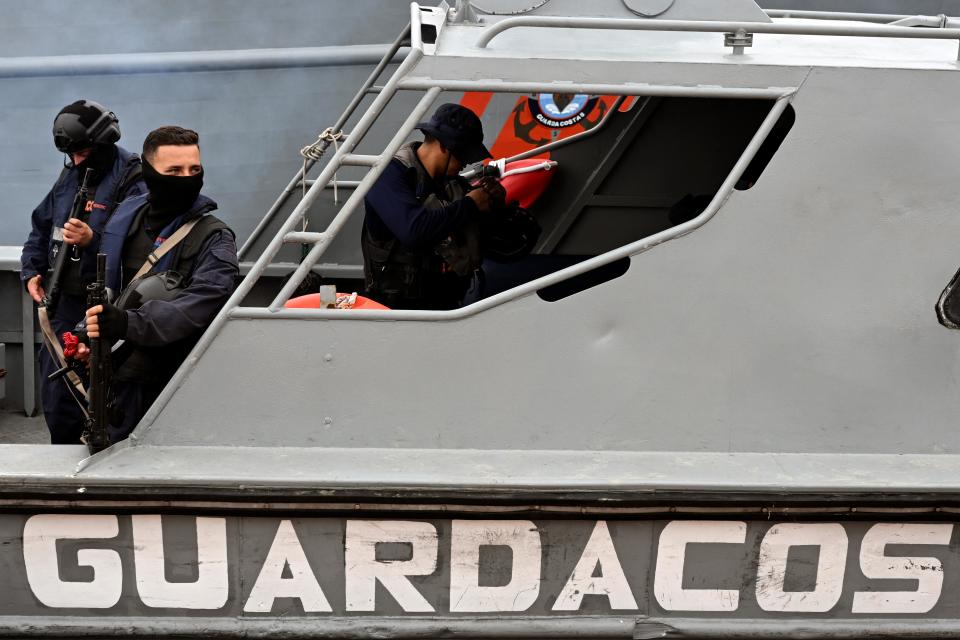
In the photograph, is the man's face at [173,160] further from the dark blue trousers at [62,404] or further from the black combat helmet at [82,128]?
the dark blue trousers at [62,404]

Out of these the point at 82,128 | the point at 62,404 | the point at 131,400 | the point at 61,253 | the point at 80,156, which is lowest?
the point at 62,404

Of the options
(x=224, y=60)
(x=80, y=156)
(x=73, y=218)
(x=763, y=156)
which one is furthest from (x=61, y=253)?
(x=224, y=60)

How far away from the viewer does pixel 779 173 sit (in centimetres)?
272

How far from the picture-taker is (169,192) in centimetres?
304

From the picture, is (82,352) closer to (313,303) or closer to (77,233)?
(313,303)

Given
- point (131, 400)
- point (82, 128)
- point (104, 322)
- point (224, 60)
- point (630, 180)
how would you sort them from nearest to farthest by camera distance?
point (104, 322) → point (131, 400) → point (82, 128) → point (630, 180) → point (224, 60)

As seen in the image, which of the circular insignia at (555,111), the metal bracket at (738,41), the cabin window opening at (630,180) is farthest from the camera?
the circular insignia at (555,111)

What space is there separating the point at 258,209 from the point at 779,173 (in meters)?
5.36

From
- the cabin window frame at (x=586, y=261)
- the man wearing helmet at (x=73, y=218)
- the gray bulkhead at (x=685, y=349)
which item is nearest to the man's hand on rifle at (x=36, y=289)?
the man wearing helmet at (x=73, y=218)

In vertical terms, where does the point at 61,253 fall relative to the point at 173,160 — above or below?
below

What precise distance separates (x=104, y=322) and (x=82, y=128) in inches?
55.4

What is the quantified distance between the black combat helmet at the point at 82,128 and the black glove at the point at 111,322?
1.33 metres

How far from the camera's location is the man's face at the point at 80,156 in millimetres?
3832

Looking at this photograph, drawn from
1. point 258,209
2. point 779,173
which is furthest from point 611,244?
point 258,209
